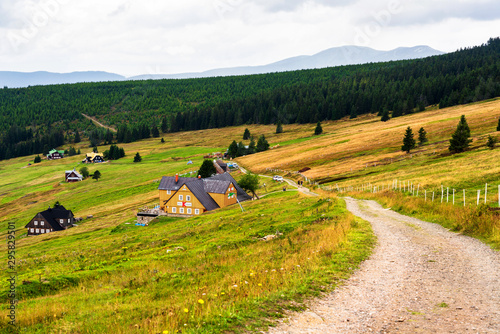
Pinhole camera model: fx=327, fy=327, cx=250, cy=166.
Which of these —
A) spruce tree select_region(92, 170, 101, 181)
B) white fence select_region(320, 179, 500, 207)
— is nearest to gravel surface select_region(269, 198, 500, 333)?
white fence select_region(320, 179, 500, 207)

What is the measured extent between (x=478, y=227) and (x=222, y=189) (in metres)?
56.9

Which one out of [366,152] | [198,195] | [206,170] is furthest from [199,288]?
[366,152]

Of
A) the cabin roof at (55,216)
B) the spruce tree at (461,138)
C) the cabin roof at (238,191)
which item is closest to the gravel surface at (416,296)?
the cabin roof at (238,191)

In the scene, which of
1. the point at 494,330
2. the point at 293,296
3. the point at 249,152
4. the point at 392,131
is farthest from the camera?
the point at 249,152

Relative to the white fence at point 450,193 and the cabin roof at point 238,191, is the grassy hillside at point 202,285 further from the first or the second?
the cabin roof at point 238,191

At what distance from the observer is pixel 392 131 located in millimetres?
118938

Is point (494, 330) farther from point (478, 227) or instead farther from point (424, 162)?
point (424, 162)

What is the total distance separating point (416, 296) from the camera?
398 inches

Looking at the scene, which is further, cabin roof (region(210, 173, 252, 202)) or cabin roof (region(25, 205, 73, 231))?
cabin roof (region(25, 205, 73, 231))

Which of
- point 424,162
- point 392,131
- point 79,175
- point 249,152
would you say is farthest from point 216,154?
point 424,162

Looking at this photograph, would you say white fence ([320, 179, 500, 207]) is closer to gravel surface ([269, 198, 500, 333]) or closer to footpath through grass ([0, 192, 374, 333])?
gravel surface ([269, 198, 500, 333])

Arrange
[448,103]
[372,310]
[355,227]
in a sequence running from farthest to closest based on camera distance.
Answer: [448,103] → [355,227] → [372,310]

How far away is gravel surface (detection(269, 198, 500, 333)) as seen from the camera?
8289mm

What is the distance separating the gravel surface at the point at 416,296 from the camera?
8.29 m
